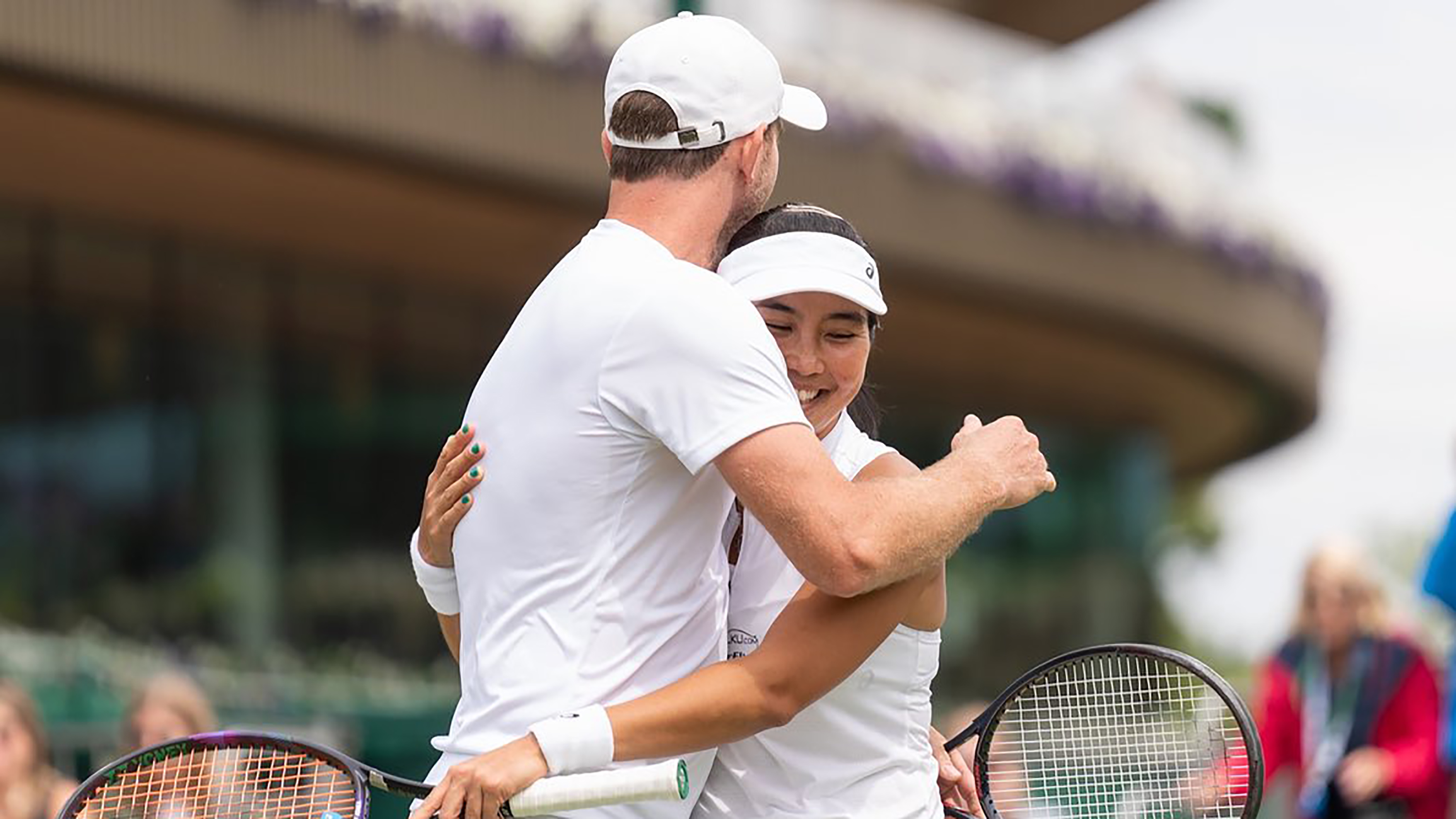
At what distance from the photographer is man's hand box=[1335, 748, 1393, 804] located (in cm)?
859

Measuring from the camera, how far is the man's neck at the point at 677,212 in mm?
3203

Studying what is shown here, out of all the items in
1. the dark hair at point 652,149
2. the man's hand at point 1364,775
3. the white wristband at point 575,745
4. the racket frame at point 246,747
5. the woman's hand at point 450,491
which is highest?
the dark hair at point 652,149

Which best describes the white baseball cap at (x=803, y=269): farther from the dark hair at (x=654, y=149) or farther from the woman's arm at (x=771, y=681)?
the woman's arm at (x=771, y=681)

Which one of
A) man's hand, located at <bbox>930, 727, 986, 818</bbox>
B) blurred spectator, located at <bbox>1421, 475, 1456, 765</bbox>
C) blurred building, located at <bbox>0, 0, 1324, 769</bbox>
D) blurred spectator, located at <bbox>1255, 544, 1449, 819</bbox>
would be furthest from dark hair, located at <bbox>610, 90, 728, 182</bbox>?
blurred building, located at <bbox>0, 0, 1324, 769</bbox>

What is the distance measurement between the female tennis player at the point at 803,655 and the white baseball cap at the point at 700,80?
249 mm

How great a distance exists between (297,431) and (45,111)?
487 cm

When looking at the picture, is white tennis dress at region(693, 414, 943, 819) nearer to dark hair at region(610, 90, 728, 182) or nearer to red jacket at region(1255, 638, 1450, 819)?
dark hair at region(610, 90, 728, 182)

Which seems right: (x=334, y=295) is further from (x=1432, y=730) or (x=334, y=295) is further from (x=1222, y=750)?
(x=1222, y=750)

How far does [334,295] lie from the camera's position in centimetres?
1836

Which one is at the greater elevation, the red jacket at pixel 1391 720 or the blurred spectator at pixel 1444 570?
the blurred spectator at pixel 1444 570

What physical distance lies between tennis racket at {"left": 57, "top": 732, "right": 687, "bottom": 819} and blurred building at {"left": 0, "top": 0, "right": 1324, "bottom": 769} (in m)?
9.92

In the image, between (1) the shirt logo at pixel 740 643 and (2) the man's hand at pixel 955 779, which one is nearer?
(1) the shirt logo at pixel 740 643

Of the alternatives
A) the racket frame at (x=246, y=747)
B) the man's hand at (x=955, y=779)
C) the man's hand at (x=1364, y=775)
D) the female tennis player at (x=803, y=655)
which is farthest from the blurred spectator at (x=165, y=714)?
the female tennis player at (x=803, y=655)

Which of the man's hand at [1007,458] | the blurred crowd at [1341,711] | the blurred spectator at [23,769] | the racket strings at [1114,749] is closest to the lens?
the man's hand at [1007,458]
